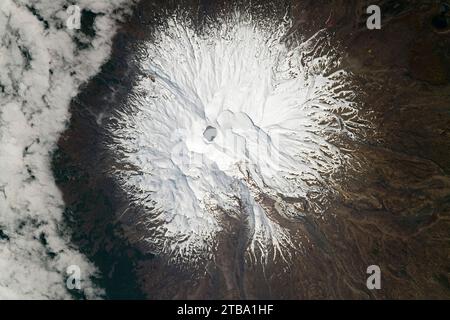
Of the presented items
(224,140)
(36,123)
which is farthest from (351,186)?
(36,123)

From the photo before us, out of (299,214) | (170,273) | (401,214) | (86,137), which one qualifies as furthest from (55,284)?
(401,214)

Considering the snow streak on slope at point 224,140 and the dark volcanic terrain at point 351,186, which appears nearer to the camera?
the dark volcanic terrain at point 351,186

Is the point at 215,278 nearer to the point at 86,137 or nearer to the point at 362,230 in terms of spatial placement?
the point at 362,230

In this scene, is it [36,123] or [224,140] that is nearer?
[36,123]

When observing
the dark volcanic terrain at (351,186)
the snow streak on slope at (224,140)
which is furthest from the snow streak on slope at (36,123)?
the snow streak on slope at (224,140)

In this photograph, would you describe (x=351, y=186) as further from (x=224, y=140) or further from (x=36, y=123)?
(x=36, y=123)

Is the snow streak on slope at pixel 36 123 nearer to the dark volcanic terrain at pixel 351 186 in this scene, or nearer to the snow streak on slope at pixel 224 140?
the dark volcanic terrain at pixel 351 186
